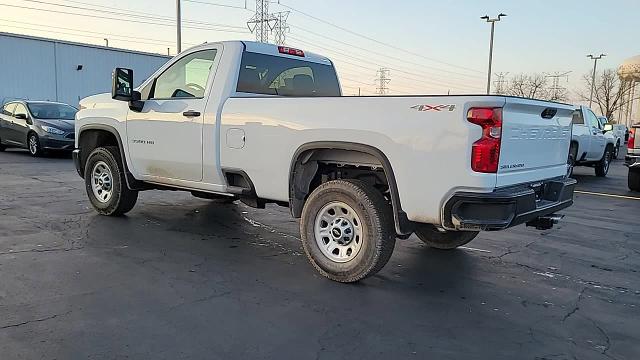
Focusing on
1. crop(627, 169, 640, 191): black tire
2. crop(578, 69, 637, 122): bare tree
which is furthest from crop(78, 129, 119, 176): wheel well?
crop(578, 69, 637, 122): bare tree

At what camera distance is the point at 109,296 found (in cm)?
409

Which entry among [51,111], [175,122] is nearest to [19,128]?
[51,111]

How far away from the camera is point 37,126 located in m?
15.0

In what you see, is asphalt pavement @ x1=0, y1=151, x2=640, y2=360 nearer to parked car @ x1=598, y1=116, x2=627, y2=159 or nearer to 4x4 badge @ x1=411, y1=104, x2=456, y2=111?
4x4 badge @ x1=411, y1=104, x2=456, y2=111

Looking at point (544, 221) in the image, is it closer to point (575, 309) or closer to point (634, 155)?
point (575, 309)

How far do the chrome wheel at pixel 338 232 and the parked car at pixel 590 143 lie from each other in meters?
10.8

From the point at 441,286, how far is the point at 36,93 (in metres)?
31.3

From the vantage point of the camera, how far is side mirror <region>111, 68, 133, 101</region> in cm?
614

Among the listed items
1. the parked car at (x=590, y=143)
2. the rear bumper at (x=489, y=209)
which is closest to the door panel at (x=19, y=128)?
the rear bumper at (x=489, y=209)

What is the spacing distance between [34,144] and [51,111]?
129cm

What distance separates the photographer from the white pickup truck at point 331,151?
3910 millimetres

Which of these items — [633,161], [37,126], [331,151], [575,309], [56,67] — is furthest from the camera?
[56,67]

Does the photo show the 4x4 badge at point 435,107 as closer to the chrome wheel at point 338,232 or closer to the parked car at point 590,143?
the chrome wheel at point 338,232

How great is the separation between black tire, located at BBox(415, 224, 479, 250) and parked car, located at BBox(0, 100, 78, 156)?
12276mm
